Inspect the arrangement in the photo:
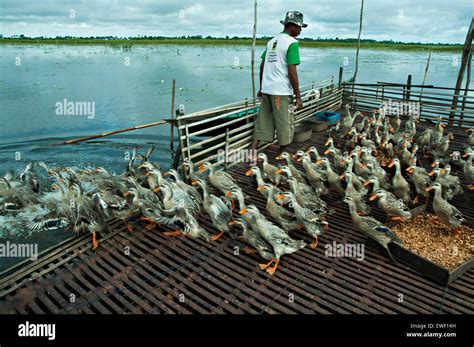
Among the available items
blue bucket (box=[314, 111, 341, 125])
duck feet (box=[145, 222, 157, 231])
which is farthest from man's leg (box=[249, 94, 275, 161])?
blue bucket (box=[314, 111, 341, 125])

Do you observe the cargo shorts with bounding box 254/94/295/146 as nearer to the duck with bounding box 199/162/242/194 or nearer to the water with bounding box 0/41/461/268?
the duck with bounding box 199/162/242/194

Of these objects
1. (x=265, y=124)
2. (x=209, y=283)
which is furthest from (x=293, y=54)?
(x=209, y=283)

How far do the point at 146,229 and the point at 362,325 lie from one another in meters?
3.45

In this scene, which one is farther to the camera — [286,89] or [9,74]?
[9,74]

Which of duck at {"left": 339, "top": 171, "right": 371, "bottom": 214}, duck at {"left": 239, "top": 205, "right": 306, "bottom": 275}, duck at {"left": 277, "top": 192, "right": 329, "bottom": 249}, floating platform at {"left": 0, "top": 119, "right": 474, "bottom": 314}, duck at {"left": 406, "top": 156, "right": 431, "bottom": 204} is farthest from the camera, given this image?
duck at {"left": 406, "top": 156, "right": 431, "bottom": 204}

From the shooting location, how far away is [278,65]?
726 centimetres

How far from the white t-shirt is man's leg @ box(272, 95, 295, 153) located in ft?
0.61

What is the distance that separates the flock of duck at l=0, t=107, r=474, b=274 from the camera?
16.6 ft

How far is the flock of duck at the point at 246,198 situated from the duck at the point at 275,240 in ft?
0.05

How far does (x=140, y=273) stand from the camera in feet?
14.7

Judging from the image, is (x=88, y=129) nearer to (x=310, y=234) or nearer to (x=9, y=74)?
(x=310, y=234)

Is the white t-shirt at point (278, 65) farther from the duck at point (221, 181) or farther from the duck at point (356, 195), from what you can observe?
the duck at point (356, 195)

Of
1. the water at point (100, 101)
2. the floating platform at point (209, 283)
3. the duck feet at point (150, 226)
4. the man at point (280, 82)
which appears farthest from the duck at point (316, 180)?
the water at point (100, 101)

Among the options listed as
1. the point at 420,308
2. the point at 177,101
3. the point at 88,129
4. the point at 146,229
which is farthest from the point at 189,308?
Answer: the point at 177,101
